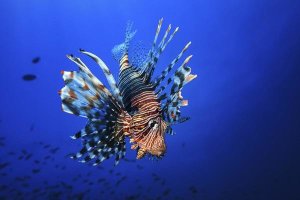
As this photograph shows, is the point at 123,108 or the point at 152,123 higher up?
the point at 123,108

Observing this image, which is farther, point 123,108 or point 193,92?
point 193,92

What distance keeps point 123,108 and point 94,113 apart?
26cm

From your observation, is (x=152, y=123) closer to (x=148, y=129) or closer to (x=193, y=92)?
(x=148, y=129)

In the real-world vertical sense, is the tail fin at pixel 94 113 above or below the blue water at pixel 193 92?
below

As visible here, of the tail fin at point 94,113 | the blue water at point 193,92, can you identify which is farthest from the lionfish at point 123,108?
the blue water at point 193,92

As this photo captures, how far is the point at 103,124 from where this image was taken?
9.31ft

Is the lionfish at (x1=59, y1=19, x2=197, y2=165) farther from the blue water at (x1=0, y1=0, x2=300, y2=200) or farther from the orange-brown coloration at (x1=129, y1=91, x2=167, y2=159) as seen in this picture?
the blue water at (x1=0, y1=0, x2=300, y2=200)

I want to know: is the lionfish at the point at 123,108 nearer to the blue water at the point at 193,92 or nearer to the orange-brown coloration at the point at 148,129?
the orange-brown coloration at the point at 148,129

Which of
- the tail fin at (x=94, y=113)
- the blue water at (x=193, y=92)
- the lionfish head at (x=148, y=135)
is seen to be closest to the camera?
the tail fin at (x=94, y=113)

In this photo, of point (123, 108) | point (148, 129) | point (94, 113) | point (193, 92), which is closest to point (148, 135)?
point (148, 129)

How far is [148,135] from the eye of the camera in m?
2.78

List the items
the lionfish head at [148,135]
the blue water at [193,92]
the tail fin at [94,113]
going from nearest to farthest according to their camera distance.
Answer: the tail fin at [94,113] < the lionfish head at [148,135] < the blue water at [193,92]

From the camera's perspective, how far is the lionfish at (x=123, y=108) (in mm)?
2594

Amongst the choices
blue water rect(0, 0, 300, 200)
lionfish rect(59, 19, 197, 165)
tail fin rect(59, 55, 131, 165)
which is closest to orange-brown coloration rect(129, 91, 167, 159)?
lionfish rect(59, 19, 197, 165)
